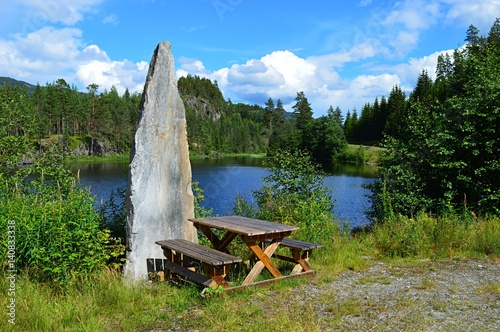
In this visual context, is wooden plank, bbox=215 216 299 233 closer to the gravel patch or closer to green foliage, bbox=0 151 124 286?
the gravel patch

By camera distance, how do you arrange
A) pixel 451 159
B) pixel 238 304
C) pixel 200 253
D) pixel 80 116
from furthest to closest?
pixel 80 116 → pixel 451 159 → pixel 200 253 → pixel 238 304

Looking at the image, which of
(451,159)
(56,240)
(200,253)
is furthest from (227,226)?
(451,159)

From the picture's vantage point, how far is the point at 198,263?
22.6ft

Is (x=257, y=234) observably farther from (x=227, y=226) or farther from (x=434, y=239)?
(x=434, y=239)

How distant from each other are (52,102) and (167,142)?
88.6 meters

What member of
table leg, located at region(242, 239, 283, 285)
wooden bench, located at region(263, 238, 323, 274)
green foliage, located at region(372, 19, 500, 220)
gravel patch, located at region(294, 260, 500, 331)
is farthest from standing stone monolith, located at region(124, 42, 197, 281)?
green foliage, located at region(372, 19, 500, 220)

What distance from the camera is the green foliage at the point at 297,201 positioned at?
9.15m

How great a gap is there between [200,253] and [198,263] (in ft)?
3.02

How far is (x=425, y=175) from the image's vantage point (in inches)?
499

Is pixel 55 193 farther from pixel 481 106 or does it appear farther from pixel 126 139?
pixel 126 139

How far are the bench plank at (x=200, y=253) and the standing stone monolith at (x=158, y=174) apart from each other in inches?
14.4

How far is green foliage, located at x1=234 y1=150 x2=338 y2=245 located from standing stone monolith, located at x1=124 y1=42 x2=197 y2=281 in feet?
9.19

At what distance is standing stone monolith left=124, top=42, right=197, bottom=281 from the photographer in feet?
22.2

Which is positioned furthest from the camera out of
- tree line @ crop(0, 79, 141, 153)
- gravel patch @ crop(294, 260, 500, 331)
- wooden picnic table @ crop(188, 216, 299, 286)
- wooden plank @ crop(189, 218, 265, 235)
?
tree line @ crop(0, 79, 141, 153)
